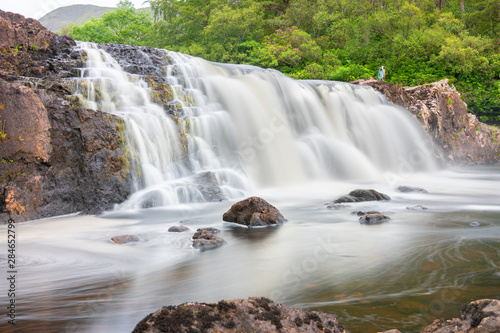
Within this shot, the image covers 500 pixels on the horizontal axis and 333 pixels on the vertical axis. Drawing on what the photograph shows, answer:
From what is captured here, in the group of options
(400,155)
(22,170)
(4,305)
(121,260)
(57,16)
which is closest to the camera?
(4,305)

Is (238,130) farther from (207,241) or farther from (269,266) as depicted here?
(269,266)

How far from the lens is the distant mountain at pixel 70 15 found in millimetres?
165750

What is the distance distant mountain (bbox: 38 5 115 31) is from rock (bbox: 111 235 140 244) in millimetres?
178830

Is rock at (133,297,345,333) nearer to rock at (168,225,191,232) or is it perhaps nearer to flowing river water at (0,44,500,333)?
Answer: flowing river water at (0,44,500,333)

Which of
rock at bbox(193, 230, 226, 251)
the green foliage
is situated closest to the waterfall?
rock at bbox(193, 230, 226, 251)

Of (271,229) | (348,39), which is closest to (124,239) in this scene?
(271,229)

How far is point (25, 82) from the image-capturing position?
8.69 meters

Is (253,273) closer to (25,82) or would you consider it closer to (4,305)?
(4,305)

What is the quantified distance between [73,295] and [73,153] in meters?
5.36

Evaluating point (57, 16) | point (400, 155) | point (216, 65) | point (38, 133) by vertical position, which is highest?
point (57, 16)

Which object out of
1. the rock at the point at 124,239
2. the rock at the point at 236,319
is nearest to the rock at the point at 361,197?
the rock at the point at 124,239

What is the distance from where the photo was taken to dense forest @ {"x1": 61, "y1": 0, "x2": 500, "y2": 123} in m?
23.5

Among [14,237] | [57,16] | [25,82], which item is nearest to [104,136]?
[25,82]

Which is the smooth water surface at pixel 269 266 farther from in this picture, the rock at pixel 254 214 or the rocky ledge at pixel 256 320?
the rocky ledge at pixel 256 320
